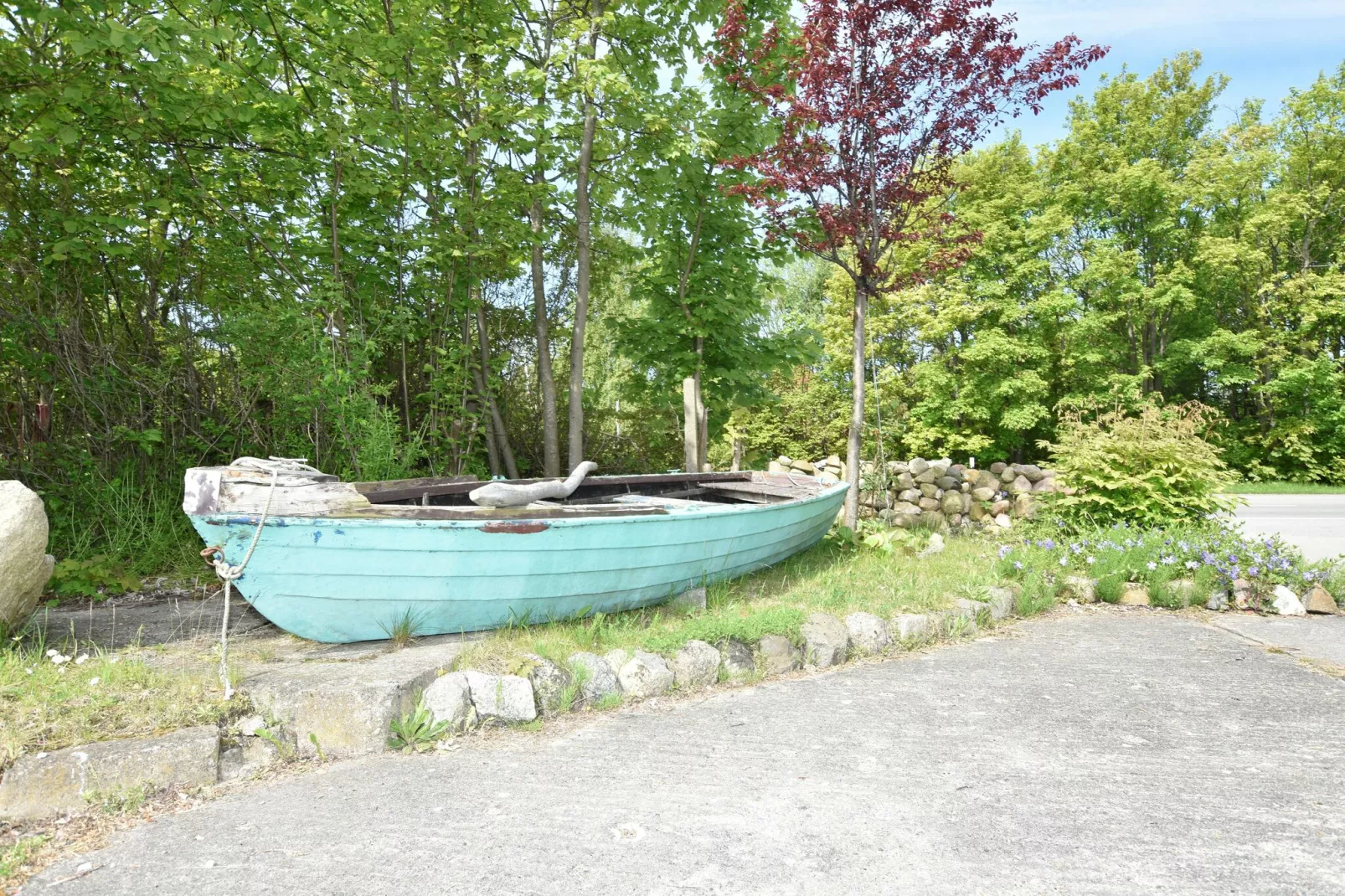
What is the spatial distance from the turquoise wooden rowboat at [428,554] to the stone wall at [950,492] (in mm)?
6959

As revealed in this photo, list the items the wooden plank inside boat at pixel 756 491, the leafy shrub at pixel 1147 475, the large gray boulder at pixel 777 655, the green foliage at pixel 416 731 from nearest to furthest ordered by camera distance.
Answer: the green foliage at pixel 416 731 < the large gray boulder at pixel 777 655 < the leafy shrub at pixel 1147 475 < the wooden plank inside boat at pixel 756 491

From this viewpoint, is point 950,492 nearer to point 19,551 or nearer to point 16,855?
point 19,551

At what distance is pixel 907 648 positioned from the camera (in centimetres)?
467

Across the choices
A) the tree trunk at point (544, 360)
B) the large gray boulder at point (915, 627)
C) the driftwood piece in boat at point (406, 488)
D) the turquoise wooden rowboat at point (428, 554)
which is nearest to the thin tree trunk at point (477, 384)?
the tree trunk at point (544, 360)

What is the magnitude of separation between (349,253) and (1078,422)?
7.34m

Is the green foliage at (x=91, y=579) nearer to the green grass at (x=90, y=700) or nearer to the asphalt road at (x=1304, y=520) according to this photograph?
the green grass at (x=90, y=700)

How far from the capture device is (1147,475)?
652 centimetres

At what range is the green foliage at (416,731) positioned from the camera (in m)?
3.14

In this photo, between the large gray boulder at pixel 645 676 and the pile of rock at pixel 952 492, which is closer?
the large gray boulder at pixel 645 676

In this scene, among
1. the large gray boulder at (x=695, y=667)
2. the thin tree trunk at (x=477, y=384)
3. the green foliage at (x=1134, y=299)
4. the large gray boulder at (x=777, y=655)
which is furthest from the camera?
the green foliage at (x=1134, y=299)

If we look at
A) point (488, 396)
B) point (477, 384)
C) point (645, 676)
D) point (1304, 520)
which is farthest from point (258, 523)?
point (1304, 520)

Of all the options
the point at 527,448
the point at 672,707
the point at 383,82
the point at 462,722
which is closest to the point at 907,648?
the point at 672,707

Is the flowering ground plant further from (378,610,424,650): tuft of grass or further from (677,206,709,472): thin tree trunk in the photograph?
(378,610,424,650): tuft of grass

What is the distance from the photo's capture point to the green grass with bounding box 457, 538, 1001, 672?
3900 millimetres
